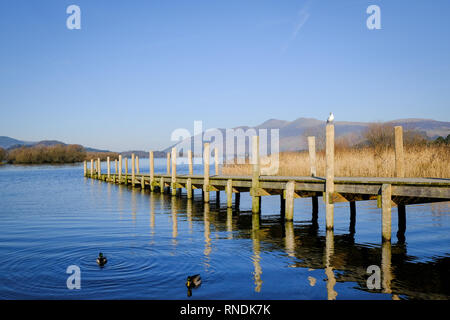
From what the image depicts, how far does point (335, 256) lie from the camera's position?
10.7m

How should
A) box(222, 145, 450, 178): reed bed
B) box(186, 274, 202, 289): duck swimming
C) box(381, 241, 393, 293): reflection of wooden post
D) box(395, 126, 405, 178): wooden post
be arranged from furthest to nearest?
box(222, 145, 450, 178): reed bed
box(395, 126, 405, 178): wooden post
box(381, 241, 393, 293): reflection of wooden post
box(186, 274, 202, 289): duck swimming

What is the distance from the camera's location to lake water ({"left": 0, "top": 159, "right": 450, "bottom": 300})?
8.02 metres

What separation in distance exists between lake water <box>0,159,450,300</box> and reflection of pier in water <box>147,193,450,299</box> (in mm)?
26

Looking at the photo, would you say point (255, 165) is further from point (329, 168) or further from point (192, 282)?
point (192, 282)

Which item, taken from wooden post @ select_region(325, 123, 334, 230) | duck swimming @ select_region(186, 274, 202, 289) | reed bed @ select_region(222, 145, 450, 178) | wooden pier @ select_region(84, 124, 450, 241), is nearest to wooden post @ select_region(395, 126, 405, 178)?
wooden pier @ select_region(84, 124, 450, 241)

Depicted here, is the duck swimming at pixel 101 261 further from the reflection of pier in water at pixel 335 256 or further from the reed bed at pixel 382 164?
the reed bed at pixel 382 164

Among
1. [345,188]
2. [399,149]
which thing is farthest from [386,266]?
[399,149]

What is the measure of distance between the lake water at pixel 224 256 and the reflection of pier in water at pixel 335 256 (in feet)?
0.08

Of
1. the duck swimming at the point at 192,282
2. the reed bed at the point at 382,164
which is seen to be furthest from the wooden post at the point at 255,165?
the duck swimming at the point at 192,282

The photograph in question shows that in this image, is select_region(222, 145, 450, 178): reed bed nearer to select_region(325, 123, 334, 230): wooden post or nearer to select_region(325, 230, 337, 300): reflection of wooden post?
select_region(325, 123, 334, 230): wooden post
